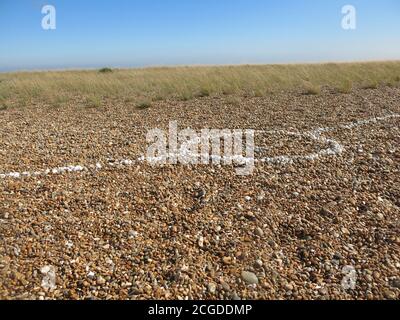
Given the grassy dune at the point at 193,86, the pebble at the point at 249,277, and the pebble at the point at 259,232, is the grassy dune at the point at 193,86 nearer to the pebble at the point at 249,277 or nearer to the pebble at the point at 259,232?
the pebble at the point at 259,232

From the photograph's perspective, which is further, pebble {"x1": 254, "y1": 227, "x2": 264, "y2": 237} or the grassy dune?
the grassy dune

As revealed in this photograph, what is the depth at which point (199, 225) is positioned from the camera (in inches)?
175

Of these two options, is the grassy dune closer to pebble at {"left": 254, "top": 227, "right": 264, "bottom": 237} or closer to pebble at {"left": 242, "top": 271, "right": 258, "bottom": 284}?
pebble at {"left": 254, "top": 227, "right": 264, "bottom": 237}

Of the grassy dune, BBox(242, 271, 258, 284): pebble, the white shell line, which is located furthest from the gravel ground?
the grassy dune

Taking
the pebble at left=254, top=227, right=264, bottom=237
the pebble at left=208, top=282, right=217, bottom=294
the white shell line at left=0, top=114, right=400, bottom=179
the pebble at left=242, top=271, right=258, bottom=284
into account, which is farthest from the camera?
the white shell line at left=0, top=114, right=400, bottom=179

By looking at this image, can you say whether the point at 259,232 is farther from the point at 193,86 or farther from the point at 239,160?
the point at 193,86

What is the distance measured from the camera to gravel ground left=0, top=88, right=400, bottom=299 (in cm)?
343

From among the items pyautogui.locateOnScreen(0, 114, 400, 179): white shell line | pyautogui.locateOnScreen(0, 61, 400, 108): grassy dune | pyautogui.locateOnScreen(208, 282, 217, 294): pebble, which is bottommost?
pyautogui.locateOnScreen(208, 282, 217, 294): pebble

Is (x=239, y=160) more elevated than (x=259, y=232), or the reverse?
(x=239, y=160)

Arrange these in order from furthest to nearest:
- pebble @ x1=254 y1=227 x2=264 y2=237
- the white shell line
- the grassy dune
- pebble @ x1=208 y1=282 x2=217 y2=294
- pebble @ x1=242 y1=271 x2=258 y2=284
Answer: the grassy dune, the white shell line, pebble @ x1=254 y1=227 x2=264 y2=237, pebble @ x1=242 y1=271 x2=258 y2=284, pebble @ x1=208 y1=282 x2=217 y2=294

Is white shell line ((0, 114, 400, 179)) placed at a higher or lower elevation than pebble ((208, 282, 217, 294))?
higher

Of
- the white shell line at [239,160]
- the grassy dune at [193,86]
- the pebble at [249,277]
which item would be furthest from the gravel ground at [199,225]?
the grassy dune at [193,86]

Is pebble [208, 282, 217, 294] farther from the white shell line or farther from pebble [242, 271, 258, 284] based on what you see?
the white shell line

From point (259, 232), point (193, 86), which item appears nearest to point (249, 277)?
point (259, 232)
